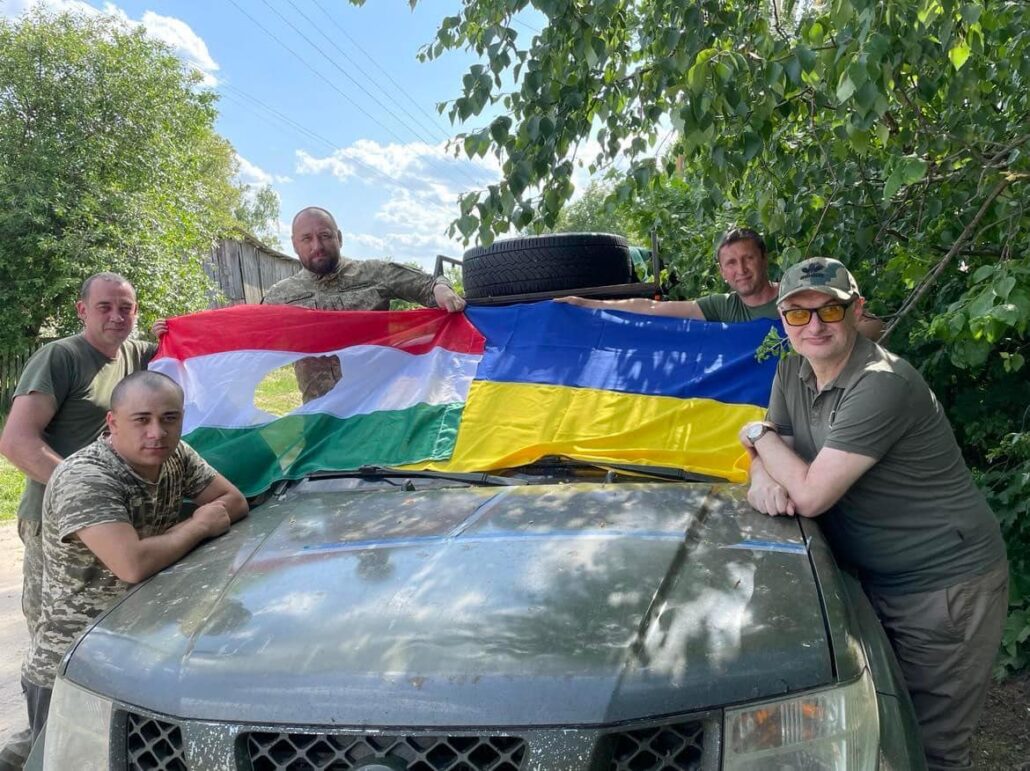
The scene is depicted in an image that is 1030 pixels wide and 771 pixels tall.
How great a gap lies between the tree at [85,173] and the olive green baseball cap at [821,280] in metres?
11.6

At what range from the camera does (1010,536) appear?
393cm

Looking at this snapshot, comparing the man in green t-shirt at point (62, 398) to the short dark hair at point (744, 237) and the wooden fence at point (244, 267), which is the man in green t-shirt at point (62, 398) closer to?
the short dark hair at point (744, 237)

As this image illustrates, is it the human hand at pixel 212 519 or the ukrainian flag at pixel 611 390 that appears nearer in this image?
the human hand at pixel 212 519

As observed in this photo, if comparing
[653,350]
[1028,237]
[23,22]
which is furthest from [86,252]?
[1028,237]

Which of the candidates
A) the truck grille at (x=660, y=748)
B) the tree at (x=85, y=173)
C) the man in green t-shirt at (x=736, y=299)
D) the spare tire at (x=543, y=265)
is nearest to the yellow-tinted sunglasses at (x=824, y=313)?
the man in green t-shirt at (x=736, y=299)

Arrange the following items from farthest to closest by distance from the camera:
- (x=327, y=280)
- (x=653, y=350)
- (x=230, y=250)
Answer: (x=230, y=250)
(x=327, y=280)
(x=653, y=350)

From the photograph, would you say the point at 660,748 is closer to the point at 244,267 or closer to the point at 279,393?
the point at 279,393

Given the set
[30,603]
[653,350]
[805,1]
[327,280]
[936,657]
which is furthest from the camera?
[805,1]

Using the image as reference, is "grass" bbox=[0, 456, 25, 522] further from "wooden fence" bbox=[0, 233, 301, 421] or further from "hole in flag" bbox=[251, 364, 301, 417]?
"wooden fence" bbox=[0, 233, 301, 421]

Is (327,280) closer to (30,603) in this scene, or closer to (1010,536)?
(30,603)

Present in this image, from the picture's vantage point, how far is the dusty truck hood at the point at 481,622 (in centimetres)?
160

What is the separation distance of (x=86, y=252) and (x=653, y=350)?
10.9m

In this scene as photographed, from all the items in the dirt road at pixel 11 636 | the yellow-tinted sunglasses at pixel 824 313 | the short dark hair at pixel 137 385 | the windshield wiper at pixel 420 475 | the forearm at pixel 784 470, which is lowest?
the dirt road at pixel 11 636

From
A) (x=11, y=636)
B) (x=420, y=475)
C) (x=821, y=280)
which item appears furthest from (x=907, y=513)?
(x=11, y=636)
